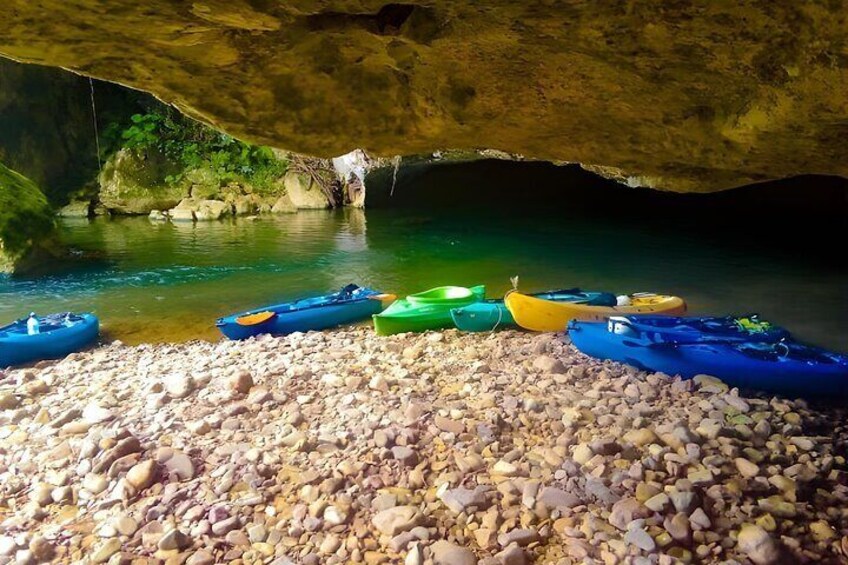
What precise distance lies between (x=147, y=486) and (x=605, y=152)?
13.8 feet

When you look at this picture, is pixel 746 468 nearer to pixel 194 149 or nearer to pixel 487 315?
pixel 487 315

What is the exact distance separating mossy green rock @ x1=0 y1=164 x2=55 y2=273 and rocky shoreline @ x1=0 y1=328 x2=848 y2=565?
7.56 meters

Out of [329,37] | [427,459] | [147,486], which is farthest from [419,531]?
[329,37]

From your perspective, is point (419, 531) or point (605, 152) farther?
point (605, 152)

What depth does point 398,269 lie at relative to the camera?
A: 12117 mm

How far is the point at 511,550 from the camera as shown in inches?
112

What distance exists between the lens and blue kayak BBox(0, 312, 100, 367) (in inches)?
269

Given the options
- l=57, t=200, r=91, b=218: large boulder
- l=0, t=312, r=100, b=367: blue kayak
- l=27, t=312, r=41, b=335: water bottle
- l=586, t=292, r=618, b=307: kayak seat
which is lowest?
l=0, t=312, r=100, b=367: blue kayak

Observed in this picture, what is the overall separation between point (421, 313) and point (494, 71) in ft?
13.6

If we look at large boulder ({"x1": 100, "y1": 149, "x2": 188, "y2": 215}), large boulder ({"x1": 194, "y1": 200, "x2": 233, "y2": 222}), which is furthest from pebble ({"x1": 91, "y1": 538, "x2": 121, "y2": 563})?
large boulder ({"x1": 100, "y1": 149, "x2": 188, "y2": 215})

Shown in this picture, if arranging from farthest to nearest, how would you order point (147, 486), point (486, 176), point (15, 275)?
point (486, 176) → point (15, 275) → point (147, 486)

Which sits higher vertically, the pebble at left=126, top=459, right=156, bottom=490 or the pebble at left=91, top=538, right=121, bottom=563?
the pebble at left=126, top=459, right=156, bottom=490

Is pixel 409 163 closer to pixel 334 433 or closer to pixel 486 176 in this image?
pixel 486 176

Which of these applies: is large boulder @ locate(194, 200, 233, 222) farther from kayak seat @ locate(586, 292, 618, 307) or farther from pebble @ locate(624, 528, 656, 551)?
pebble @ locate(624, 528, 656, 551)
